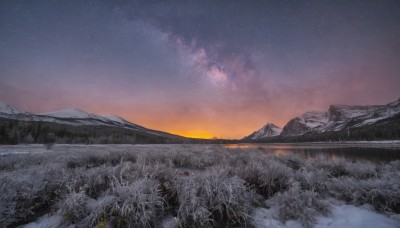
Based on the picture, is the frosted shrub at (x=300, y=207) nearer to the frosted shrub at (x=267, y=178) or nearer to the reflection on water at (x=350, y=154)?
the frosted shrub at (x=267, y=178)

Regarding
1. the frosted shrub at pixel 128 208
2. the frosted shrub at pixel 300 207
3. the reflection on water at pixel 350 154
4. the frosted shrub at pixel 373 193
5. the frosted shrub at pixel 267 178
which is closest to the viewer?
the frosted shrub at pixel 128 208

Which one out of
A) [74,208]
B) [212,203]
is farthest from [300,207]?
[74,208]

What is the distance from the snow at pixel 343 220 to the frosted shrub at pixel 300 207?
124 mm

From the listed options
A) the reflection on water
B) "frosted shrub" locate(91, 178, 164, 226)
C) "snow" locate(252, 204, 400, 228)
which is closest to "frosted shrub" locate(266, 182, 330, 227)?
"snow" locate(252, 204, 400, 228)

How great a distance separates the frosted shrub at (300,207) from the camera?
14.1 feet

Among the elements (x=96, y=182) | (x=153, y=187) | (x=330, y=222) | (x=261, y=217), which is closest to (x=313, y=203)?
(x=330, y=222)

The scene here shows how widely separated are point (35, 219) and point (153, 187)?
264cm

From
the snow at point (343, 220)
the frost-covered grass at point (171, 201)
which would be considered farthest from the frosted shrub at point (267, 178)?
the snow at point (343, 220)

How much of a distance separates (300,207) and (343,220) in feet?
2.84

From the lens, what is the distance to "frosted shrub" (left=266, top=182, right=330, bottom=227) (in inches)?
169

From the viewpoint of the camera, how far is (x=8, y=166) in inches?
389

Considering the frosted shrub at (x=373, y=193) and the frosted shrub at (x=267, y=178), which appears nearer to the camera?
the frosted shrub at (x=373, y=193)

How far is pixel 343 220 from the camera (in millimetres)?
4297

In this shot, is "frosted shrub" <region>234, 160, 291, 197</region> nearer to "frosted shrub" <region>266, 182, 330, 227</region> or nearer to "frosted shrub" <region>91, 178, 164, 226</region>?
"frosted shrub" <region>266, 182, 330, 227</region>
